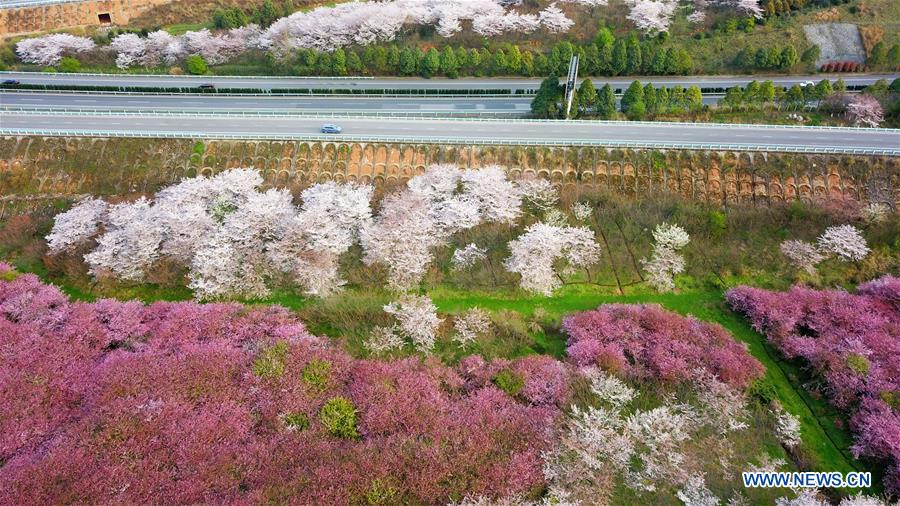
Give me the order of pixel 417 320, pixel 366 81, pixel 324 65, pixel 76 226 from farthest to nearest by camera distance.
Answer: pixel 366 81 → pixel 324 65 → pixel 76 226 → pixel 417 320

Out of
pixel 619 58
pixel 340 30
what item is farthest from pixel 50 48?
pixel 619 58

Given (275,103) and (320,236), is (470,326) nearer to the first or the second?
(320,236)

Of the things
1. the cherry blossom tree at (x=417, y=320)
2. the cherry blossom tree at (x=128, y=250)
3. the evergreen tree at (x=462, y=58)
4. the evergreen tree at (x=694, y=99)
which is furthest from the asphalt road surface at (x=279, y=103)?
the cherry blossom tree at (x=417, y=320)

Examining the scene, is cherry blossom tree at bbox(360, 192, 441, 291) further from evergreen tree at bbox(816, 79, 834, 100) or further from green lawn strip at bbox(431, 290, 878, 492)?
evergreen tree at bbox(816, 79, 834, 100)

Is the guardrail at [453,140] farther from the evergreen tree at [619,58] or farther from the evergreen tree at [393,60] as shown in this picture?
the evergreen tree at [393,60]

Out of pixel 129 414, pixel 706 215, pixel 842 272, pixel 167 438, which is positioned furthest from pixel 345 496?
pixel 842 272
